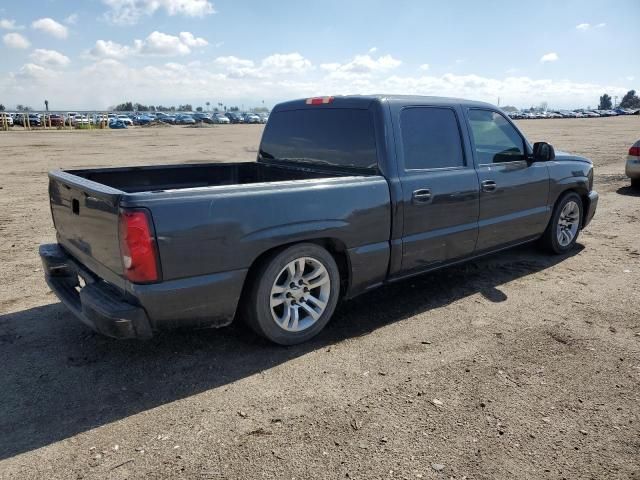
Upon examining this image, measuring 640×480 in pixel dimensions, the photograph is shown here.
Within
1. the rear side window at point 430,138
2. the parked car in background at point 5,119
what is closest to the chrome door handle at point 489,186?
the rear side window at point 430,138

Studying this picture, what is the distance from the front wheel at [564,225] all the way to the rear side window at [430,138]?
1982mm

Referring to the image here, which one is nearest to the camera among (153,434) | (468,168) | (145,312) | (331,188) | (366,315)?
(153,434)

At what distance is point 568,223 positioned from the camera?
630cm

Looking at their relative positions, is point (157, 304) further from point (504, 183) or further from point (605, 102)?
point (605, 102)

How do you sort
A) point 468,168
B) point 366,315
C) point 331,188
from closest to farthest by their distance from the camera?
1. point 331,188
2. point 366,315
3. point 468,168

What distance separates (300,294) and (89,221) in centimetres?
154

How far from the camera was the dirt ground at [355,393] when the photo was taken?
102 inches

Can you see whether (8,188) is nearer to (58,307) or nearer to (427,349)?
(58,307)

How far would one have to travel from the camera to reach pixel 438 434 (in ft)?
9.23

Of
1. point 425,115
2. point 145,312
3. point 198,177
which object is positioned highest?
point 425,115

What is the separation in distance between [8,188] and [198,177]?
8.25 metres

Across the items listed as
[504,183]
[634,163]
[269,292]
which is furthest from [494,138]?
[634,163]

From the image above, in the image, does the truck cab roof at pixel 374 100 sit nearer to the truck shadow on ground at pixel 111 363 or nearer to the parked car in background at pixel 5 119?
the truck shadow on ground at pixel 111 363

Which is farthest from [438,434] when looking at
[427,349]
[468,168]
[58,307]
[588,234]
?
[588,234]
